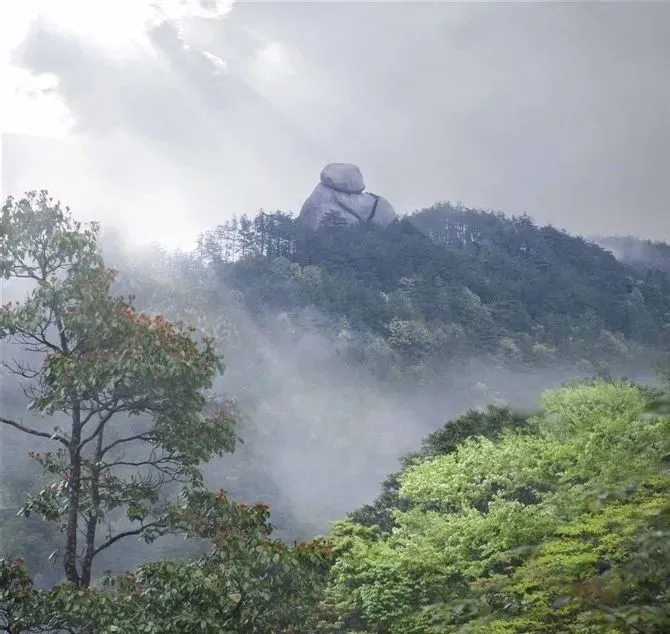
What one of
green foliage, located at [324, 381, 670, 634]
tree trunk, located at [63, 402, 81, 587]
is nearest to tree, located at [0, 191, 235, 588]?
tree trunk, located at [63, 402, 81, 587]

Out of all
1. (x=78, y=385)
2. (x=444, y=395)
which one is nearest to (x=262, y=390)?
(x=444, y=395)

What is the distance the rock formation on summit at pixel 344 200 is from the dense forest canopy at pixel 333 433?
2409 mm

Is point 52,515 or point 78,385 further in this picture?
point 52,515

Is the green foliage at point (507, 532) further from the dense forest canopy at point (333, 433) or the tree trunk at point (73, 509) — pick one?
the tree trunk at point (73, 509)

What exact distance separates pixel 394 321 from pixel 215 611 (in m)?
51.6

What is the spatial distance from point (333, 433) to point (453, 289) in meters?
25.4

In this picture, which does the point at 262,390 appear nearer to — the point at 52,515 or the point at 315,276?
the point at 315,276

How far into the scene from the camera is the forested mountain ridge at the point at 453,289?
57500 mm

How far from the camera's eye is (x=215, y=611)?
268 inches

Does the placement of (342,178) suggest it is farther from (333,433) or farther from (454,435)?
(454,435)

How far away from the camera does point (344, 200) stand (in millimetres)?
78062

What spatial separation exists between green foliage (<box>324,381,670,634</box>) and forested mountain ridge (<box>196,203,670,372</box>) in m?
37.5

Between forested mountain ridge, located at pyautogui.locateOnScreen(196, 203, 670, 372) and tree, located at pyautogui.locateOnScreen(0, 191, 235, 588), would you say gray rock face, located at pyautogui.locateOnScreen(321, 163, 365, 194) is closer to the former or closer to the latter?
forested mountain ridge, located at pyautogui.locateOnScreen(196, 203, 670, 372)

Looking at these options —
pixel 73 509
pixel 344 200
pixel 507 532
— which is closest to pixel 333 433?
pixel 507 532
